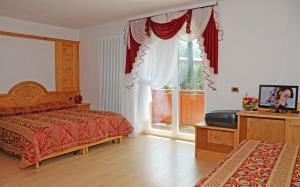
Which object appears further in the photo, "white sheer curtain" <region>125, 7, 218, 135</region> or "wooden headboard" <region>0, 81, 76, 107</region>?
"wooden headboard" <region>0, 81, 76, 107</region>

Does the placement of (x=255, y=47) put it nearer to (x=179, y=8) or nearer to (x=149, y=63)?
(x=179, y=8)

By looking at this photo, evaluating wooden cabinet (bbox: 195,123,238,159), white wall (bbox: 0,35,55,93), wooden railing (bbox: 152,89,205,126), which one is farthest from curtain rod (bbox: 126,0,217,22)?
white wall (bbox: 0,35,55,93)

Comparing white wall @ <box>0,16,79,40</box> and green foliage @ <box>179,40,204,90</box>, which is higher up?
white wall @ <box>0,16,79,40</box>

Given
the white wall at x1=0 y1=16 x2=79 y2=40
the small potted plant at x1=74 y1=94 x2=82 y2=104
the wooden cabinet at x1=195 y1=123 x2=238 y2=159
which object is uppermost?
the white wall at x1=0 y1=16 x2=79 y2=40

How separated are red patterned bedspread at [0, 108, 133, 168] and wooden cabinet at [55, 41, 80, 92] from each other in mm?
1413

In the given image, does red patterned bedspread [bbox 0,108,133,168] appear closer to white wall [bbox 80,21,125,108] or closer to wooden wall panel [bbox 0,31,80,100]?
wooden wall panel [bbox 0,31,80,100]

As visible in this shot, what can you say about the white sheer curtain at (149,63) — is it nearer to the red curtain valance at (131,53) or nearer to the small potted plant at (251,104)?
the red curtain valance at (131,53)

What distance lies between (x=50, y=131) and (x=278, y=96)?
10.5 ft

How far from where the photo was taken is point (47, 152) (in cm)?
342

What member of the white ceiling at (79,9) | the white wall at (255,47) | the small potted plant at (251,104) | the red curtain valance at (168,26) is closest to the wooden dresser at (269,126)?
the small potted plant at (251,104)

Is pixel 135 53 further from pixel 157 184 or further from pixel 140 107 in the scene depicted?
pixel 157 184

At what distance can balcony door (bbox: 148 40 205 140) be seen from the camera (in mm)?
4562

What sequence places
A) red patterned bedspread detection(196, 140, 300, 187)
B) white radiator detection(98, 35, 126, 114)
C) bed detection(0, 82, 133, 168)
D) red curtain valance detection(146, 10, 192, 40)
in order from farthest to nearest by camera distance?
white radiator detection(98, 35, 126, 114) < red curtain valance detection(146, 10, 192, 40) < bed detection(0, 82, 133, 168) < red patterned bedspread detection(196, 140, 300, 187)

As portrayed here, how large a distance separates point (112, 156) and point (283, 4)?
3.34 metres
